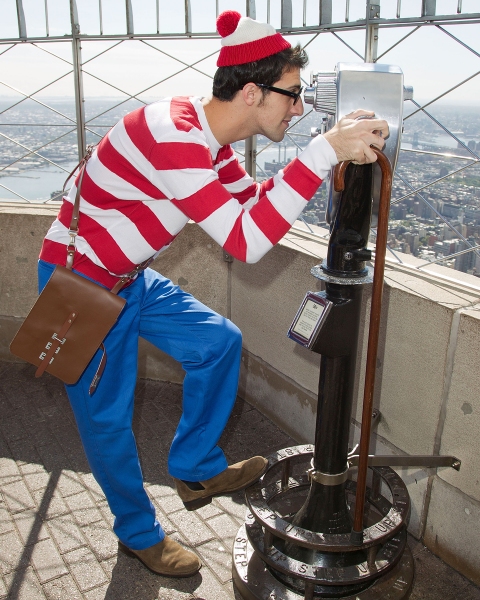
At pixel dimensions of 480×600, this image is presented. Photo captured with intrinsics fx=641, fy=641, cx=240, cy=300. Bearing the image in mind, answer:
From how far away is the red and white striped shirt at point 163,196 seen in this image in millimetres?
1877

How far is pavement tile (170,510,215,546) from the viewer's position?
2.54m

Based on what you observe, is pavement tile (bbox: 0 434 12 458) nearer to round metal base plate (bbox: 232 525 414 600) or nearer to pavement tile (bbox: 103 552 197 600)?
pavement tile (bbox: 103 552 197 600)

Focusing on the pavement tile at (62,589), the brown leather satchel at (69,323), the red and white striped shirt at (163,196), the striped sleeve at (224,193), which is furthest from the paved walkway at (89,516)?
the striped sleeve at (224,193)

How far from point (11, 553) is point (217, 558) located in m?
0.77

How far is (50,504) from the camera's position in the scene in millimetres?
2705

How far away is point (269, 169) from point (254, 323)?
0.83 m

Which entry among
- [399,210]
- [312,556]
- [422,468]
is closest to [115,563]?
[312,556]

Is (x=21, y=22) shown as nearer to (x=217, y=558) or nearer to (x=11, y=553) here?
(x=11, y=553)

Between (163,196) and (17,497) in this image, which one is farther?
(17,497)

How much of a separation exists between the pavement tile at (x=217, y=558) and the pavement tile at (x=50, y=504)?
2.01ft

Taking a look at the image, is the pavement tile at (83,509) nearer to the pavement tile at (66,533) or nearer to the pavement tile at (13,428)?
the pavement tile at (66,533)

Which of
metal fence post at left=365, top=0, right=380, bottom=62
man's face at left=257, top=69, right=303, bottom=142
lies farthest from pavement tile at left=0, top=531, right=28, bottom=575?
metal fence post at left=365, top=0, right=380, bottom=62

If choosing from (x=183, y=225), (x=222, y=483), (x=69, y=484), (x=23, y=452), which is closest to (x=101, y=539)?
(x=69, y=484)

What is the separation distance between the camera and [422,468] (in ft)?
7.99
